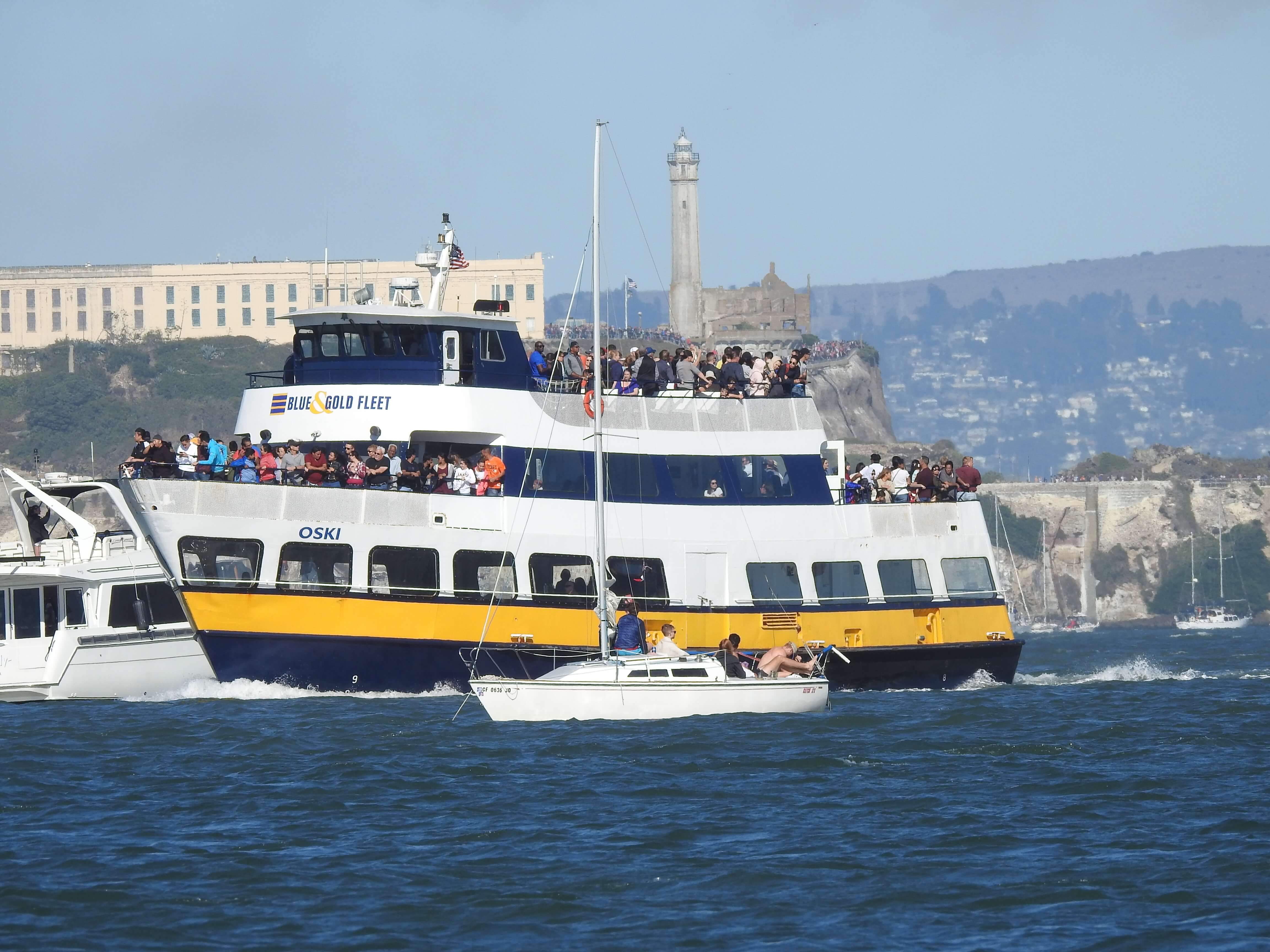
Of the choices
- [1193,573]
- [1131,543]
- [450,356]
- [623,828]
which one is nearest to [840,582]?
[450,356]

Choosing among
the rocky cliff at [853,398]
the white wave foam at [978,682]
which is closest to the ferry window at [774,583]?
the white wave foam at [978,682]

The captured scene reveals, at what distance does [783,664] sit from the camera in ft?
88.6

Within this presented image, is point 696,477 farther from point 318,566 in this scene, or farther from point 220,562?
point 220,562

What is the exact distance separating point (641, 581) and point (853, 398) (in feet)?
515

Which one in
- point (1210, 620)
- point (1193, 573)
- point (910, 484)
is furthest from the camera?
point (1193, 573)

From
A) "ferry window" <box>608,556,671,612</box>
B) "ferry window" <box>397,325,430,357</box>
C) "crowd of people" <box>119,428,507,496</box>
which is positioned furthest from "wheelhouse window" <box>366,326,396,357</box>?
"ferry window" <box>608,556,671,612</box>

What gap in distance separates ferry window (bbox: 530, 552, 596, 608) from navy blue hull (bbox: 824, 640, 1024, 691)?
154 inches

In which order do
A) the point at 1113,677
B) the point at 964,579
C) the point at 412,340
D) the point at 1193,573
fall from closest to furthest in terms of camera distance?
1. the point at 412,340
2. the point at 964,579
3. the point at 1113,677
4. the point at 1193,573

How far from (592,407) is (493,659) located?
4204mm

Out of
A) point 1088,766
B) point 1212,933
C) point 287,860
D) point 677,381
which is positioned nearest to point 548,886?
point 287,860

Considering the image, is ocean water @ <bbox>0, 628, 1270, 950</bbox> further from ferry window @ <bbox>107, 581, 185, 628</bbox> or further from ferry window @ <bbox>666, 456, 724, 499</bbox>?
ferry window @ <bbox>666, 456, 724, 499</bbox>

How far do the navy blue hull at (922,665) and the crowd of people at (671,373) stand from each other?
4.39m

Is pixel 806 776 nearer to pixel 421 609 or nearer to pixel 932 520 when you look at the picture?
pixel 421 609

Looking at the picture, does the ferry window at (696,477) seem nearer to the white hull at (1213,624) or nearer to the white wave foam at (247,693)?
the white wave foam at (247,693)
